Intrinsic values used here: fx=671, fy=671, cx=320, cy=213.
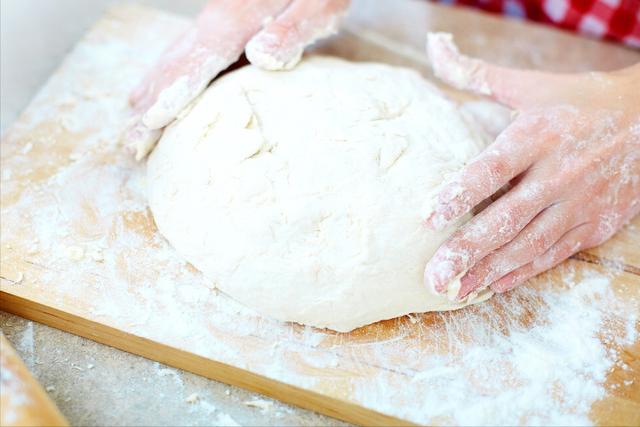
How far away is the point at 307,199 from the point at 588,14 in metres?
1.30

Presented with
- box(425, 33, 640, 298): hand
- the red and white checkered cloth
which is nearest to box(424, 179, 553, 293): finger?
box(425, 33, 640, 298): hand

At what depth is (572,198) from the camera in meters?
1.44

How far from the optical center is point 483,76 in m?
1.59

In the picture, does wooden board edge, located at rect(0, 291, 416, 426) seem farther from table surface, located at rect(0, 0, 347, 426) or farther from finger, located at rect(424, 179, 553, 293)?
finger, located at rect(424, 179, 553, 293)

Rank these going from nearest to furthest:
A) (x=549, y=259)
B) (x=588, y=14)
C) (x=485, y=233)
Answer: (x=485, y=233)
(x=549, y=259)
(x=588, y=14)

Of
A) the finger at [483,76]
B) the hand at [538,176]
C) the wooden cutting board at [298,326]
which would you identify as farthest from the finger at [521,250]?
the finger at [483,76]

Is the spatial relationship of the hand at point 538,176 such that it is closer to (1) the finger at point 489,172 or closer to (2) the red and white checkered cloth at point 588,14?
(1) the finger at point 489,172

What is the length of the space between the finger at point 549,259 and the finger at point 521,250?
4 cm

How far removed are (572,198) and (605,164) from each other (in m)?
0.12

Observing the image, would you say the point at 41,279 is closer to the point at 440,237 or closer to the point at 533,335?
the point at 440,237

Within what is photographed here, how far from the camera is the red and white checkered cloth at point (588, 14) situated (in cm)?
202

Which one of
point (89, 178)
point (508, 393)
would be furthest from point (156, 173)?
point (508, 393)

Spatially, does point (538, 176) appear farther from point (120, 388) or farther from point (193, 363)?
point (120, 388)

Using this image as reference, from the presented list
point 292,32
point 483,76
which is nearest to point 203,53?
point 292,32
